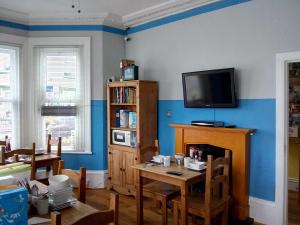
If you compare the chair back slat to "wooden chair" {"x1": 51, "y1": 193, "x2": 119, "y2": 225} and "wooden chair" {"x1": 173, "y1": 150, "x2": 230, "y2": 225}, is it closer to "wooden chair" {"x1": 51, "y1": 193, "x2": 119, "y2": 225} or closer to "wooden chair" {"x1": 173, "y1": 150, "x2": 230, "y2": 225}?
"wooden chair" {"x1": 173, "y1": 150, "x2": 230, "y2": 225}

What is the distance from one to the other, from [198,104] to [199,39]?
2.95 feet

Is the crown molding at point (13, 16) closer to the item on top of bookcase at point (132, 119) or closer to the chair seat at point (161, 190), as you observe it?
the item on top of bookcase at point (132, 119)

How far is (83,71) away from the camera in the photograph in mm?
4535

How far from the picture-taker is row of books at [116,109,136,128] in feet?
13.7

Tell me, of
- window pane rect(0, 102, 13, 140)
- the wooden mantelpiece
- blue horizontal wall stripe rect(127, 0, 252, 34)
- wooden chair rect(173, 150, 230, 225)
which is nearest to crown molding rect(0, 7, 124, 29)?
blue horizontal wall stripe rect(127, 0, 252, 34)

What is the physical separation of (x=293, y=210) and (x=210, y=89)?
6.43 ft

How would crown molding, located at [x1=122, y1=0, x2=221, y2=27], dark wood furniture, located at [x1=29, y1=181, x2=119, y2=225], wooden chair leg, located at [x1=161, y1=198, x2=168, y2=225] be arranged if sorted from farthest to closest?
crown molding, located at [x1=122, y1=0, x2=221, y2=27], wooden chair leg, located at [x1=161, y1=198, x2=168, y2=225], dark wood furniture, located at [x1=29, y1=181, x2=119, y2=225]

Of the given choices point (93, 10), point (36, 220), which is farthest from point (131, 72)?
point (36, 220)

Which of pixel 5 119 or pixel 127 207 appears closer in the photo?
pixel 127 207

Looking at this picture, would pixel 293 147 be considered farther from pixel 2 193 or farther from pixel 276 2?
pixel 2 193

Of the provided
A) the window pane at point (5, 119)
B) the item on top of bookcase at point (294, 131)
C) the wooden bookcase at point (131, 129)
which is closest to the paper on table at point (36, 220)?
the wooden bookcase at point (131, 129)

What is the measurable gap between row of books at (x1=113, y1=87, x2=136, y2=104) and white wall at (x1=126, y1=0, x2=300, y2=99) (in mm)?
465

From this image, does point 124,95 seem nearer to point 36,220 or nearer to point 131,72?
point 131,72

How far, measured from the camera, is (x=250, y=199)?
10.7ft
